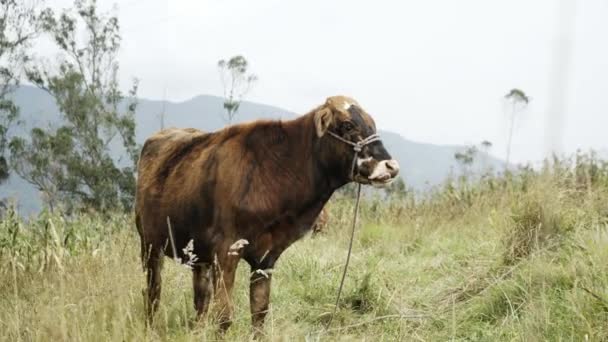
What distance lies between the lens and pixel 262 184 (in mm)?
4645

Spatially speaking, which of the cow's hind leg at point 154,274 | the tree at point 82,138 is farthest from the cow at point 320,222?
the tree at point 82,138

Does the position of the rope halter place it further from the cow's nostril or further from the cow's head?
the cow's nostril

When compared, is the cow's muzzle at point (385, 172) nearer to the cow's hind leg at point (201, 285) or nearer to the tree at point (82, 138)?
the cow's hind leg at point (201, 285)

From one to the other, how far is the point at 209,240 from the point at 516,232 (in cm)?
283

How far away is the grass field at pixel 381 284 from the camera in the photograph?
149 inches

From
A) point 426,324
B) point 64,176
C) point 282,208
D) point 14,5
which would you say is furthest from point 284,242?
point 14,5

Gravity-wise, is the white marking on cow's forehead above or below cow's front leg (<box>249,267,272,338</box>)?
above

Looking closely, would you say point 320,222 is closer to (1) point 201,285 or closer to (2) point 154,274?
(1) point 201,285

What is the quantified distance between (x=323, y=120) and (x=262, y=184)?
1.89ft

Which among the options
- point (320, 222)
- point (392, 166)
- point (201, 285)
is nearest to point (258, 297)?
point (201, 285)

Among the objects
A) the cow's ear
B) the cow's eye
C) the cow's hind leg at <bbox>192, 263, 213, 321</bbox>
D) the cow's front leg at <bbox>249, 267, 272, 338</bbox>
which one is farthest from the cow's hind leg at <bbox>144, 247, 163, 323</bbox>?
the cow's eye

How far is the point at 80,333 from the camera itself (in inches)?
136

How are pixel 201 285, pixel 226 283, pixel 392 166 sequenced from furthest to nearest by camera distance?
1. pixel 201 285
2. pixel 226 283
3. pixel 392 166

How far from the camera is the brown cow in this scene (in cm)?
453
